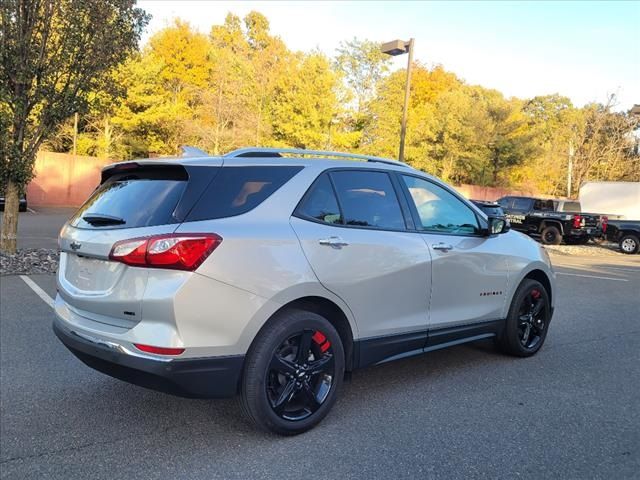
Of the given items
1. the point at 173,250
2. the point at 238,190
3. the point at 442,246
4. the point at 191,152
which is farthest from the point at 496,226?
the point at 173,250

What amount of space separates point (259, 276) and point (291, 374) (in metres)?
0.69

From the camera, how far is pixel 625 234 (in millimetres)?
19250

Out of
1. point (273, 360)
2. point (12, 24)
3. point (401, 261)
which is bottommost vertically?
point (273, 360)

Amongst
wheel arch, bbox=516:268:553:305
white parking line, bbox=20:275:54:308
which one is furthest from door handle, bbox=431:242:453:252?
white parking line, bbox=20:275:54:308

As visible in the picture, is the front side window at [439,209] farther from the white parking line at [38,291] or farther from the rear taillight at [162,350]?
the white parking line at [38,291]

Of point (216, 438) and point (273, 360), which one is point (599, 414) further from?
point (216, 438)

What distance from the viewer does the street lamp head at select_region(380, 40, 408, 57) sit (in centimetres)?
1450

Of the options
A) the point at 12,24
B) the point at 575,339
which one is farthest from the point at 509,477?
the point at 12,24

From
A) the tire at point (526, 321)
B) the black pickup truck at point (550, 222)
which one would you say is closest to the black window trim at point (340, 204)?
the tire at point (526, 321)

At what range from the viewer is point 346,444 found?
10.7 feet

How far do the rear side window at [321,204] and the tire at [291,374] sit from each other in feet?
2.09

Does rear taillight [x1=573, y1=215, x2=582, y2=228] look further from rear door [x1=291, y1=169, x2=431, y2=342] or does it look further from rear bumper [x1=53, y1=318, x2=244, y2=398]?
rear bumper [x1=53, y1=318, x2=244, y2=398]

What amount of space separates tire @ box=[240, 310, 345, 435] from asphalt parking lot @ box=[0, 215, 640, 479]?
0.47 feet

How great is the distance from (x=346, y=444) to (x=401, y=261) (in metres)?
1.30
